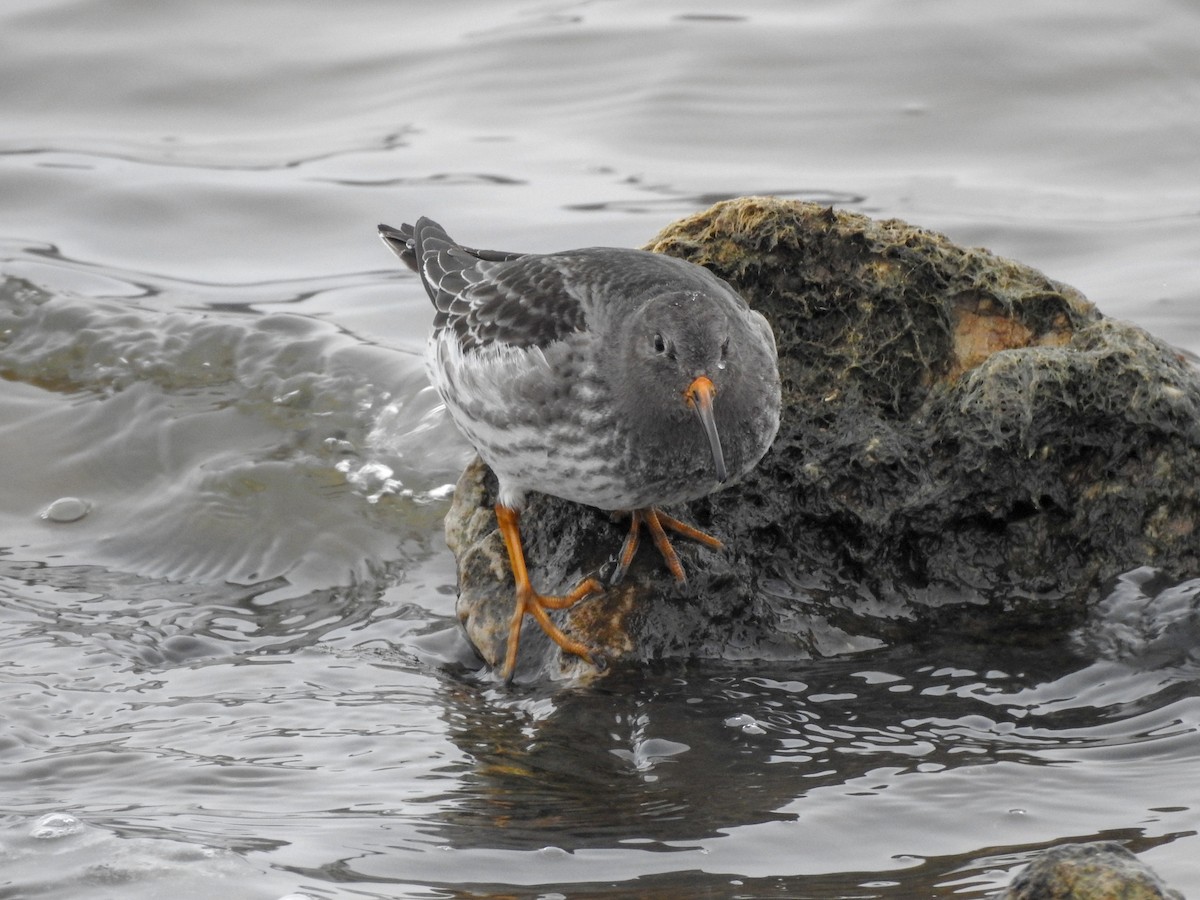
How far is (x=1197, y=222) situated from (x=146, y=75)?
443 inches

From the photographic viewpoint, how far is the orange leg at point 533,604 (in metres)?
6.52

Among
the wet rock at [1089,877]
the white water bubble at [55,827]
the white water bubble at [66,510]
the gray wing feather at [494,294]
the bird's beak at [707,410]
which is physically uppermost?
the gray wing feather at [494,294]

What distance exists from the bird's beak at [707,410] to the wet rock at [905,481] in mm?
744

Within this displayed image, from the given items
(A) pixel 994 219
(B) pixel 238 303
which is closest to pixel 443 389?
(B) pixel 238 303

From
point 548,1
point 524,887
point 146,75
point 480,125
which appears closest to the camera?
point 524,887

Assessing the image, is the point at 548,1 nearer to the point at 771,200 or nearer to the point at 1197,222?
the point at 1197,222

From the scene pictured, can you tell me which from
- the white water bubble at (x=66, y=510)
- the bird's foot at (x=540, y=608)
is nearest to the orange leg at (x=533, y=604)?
the bird's foot at (x=540, y=608)

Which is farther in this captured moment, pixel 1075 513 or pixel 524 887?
pixel 1075 513

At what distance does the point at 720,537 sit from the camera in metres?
6.84

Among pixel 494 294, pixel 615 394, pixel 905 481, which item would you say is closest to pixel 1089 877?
pixel 905 481

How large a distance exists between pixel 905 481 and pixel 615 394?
1.46 meters

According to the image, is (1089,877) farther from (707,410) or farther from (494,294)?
(494,294)

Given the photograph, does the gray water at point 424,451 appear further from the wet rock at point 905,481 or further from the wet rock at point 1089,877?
the wet rock at point 1089,877

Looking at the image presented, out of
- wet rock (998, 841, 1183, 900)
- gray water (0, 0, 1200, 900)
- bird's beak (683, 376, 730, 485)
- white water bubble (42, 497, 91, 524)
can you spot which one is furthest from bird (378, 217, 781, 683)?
white water bubble (42, 497, 91, 524)
